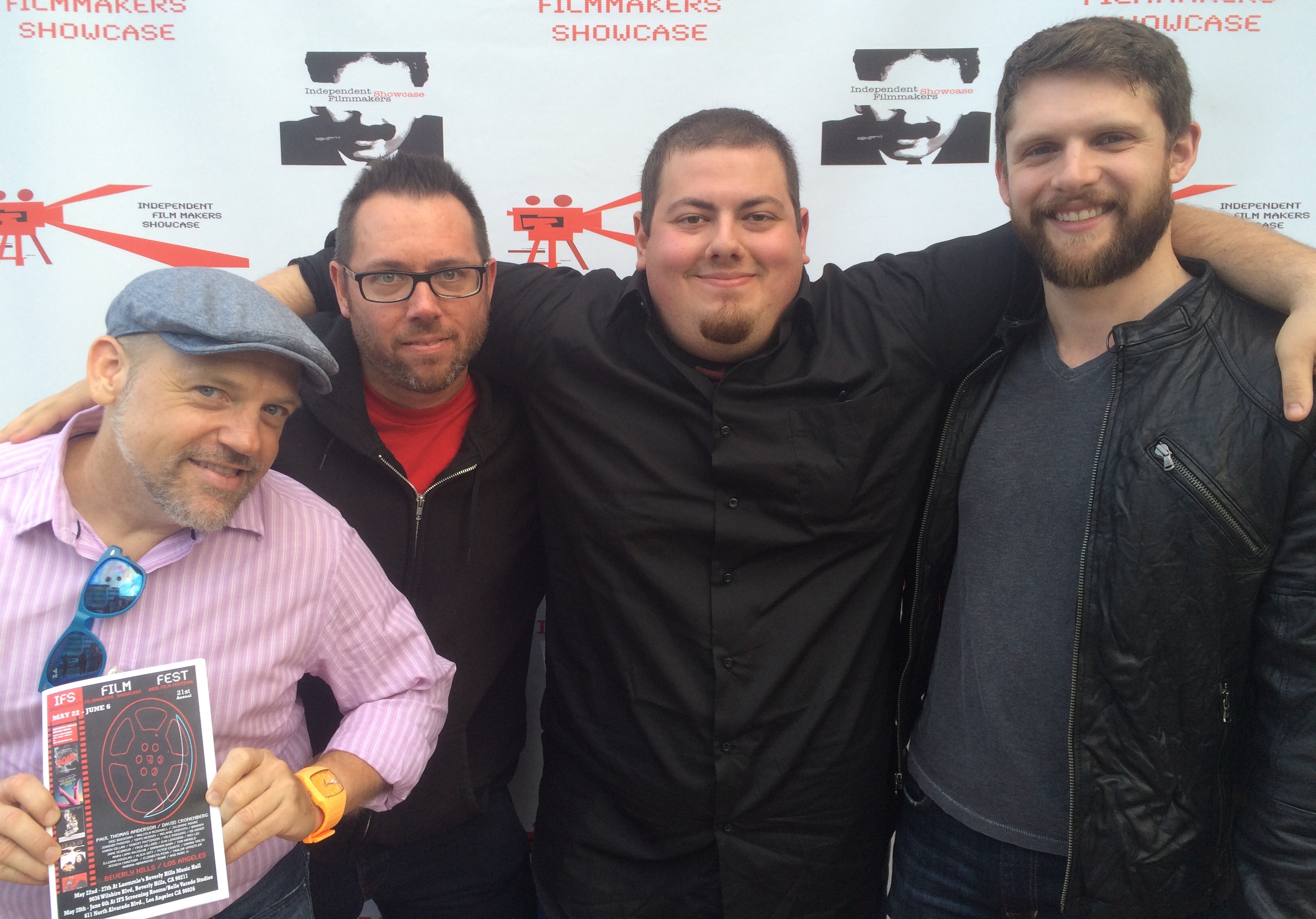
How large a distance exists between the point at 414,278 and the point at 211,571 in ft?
2.55

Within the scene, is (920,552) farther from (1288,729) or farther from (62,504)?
(62,504)

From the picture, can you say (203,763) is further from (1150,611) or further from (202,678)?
(1150,611)

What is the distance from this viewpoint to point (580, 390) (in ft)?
5.96

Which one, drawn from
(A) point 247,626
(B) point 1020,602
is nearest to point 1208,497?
(B) point 1020,602

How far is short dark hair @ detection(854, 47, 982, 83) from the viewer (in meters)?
2.28

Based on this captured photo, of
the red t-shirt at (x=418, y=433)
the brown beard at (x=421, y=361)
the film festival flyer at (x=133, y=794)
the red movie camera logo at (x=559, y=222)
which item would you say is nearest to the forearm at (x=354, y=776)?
the film festival flyer at (x=133, y=794)

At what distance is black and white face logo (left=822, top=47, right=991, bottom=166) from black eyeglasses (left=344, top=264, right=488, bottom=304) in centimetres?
122

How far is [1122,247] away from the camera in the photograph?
A: 1.51 meters

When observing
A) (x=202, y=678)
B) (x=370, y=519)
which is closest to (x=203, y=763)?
(x=202, y=678)

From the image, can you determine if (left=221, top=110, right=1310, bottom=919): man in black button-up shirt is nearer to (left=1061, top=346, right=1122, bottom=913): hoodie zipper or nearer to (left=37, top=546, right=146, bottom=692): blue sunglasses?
(left=1061, top=346, right=1122, bottom=913): hoodie zipper

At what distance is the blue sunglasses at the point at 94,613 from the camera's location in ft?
4.10

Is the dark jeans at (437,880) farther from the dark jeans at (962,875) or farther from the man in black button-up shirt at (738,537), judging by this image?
the dark jeans at (962,875)

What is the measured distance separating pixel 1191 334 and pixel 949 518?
60 centimetres

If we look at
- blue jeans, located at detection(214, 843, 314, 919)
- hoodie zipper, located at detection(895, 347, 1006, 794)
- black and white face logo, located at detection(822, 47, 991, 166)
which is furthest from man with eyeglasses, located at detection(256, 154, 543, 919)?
black and white face logo, located at detection(822, 47, 991, 166)
